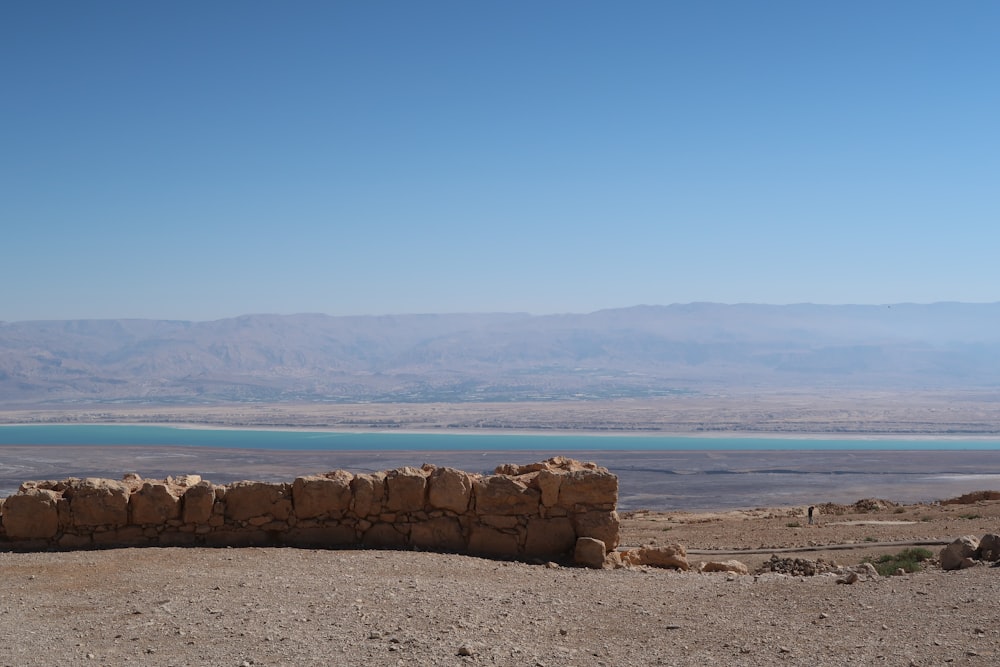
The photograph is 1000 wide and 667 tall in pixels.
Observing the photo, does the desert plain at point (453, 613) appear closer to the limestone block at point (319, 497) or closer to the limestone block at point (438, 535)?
the limestone block at point (438, 535)

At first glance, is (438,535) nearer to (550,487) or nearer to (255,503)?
(550,487)

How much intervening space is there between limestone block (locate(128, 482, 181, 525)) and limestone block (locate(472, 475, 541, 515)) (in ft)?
12.0

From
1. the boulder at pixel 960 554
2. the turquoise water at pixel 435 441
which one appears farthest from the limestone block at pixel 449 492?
the turquoise water at pixel 435 441

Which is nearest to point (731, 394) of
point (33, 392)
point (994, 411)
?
point (994, 411)

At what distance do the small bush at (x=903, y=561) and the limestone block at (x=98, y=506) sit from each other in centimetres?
911

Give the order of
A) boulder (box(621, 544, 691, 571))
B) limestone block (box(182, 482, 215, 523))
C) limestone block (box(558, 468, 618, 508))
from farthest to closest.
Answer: boulder (box(621, 544, 691, 571)) < limestone block (box(558, 468, 618, 508)) < limestone block (box(182, 482, 215, 523))

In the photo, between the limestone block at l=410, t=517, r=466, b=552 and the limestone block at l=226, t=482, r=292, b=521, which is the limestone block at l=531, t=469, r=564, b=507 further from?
the limestone block at l=226, t=482, r=292, b=521

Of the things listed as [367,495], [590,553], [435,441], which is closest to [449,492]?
[367,495]

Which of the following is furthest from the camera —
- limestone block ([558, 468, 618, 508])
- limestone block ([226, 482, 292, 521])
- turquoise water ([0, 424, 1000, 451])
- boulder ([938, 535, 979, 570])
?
turquoise water ([0, 424, 1000, 451])

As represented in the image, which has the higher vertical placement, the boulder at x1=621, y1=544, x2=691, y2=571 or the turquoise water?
the boulder at x1=621, y1=544, x2=691, y2=571

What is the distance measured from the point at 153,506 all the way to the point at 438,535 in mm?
3427

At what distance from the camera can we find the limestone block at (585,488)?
39.8 ft

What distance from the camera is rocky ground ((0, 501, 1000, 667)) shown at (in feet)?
24.6

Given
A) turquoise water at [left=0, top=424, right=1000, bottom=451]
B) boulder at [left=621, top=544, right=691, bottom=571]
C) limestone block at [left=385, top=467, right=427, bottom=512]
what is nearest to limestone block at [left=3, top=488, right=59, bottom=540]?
limestone block at [left=385, top=467, right=427, bottom=512]
